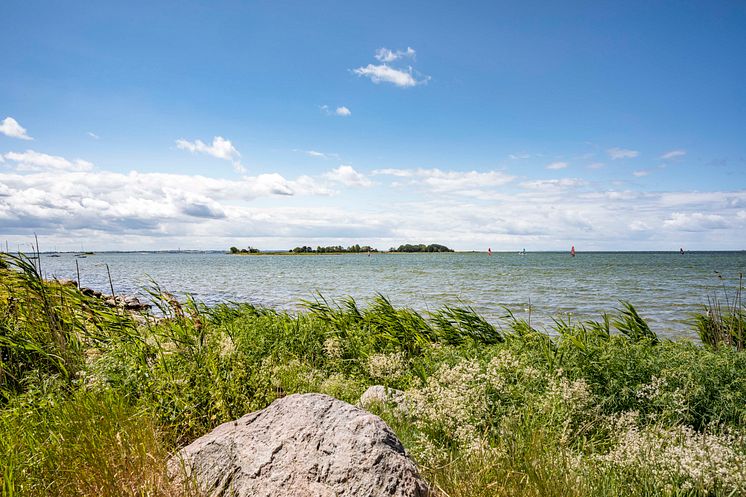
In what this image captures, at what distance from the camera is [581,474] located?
329 centimetres

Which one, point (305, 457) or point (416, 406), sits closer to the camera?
point (305, 457)

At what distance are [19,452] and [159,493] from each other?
1.27 meters

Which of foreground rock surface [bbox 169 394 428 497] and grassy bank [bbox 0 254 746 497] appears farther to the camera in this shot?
grassy bank [bbox 0 254 746 497]

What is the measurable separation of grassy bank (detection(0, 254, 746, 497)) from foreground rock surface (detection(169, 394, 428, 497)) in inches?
10.3

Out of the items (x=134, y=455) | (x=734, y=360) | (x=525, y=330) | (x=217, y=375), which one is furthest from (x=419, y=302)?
(x=134, y=455)

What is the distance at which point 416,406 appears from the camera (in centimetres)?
456

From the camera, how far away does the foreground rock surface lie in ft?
9.06

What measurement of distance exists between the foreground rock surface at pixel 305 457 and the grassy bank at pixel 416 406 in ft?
0.86

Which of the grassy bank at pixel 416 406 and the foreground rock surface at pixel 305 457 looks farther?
the grassy bank at pixel 416 406

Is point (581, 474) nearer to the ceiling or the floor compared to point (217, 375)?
nearer to the floor

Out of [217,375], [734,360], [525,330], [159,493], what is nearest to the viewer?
[159,493]

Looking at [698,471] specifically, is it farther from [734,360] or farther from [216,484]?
[734,360]

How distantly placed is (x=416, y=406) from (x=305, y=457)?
1.87m

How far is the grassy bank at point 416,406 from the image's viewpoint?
3109 mm
